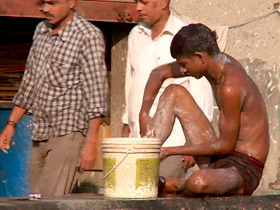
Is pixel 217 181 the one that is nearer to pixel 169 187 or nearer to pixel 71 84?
pixel 169 187

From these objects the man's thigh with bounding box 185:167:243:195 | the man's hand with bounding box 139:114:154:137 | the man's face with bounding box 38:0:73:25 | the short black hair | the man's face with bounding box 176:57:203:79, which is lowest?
the man's thigh with bounding box 185:167:243:195

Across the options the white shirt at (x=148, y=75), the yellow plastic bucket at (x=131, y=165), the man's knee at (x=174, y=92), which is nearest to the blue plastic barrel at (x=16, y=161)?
the white shirt at (x=148, y=75)

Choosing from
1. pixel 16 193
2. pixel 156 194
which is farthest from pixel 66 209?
pixel 16 193

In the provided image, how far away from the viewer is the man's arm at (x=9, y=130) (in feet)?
24.0

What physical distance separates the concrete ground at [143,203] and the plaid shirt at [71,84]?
649 mm

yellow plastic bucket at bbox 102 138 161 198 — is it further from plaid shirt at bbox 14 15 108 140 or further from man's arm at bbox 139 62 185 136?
man's arm at bbox 139 62 185 136

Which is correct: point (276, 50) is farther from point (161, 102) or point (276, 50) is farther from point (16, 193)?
point (161, 102)

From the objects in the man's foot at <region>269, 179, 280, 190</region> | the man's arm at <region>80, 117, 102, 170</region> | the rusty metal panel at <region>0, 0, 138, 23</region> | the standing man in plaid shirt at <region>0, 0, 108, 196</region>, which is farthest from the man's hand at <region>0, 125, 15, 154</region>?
the man's foot at <region>269, 179, 280, 190</region>

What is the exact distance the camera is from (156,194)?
6547mm

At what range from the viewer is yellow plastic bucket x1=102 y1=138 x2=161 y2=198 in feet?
20.9

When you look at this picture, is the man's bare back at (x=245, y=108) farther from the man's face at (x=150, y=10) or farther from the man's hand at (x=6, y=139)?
the man's hand at (x=6, y=139)

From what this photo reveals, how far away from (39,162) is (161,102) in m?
1.04

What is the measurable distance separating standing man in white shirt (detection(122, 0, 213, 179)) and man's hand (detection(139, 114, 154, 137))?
39 cm

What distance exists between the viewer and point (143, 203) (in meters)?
6.33
